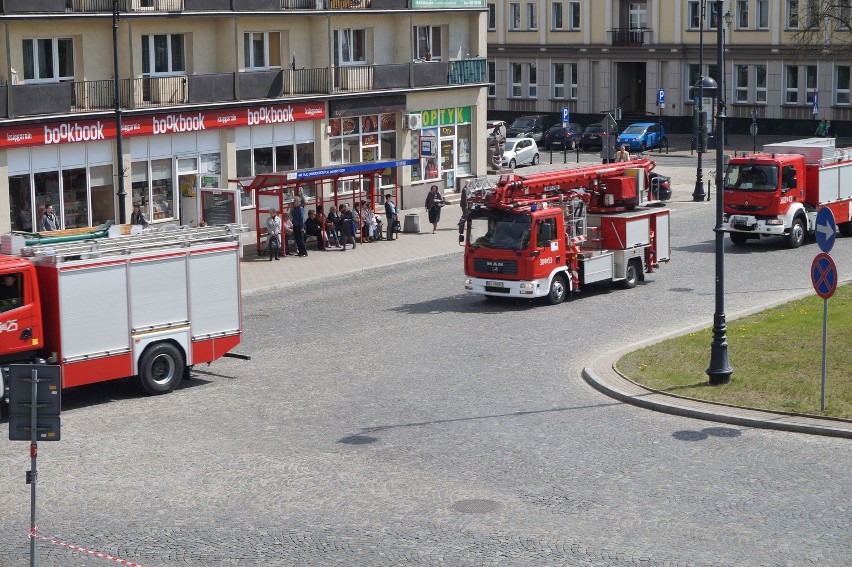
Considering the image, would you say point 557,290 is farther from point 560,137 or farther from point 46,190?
point 560,137

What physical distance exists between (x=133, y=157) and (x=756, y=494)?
89.3 feet

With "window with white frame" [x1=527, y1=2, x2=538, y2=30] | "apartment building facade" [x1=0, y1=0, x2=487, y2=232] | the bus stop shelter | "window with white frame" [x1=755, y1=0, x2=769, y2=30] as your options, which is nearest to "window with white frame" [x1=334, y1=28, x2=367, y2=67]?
"apartment building facade" [x1=0, y1=0, x2=487, y2=232]

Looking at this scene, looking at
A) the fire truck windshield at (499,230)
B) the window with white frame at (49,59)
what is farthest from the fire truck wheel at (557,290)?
the window with white frame at (49,59)

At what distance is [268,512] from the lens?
1717cm

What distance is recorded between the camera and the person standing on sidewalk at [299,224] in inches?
1571

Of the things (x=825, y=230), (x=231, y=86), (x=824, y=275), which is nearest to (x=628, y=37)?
(x=231, y=86)

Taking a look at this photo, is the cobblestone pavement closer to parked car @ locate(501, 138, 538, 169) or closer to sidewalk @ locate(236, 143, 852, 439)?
sidewalk @ locate(236, 143, 852, 439)

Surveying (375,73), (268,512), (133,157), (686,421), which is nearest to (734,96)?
(375,73)

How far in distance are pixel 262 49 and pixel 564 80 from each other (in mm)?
37833

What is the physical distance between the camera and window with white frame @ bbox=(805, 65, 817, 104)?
73.8 metres

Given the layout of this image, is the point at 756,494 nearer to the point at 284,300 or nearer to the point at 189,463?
the point at 189,463

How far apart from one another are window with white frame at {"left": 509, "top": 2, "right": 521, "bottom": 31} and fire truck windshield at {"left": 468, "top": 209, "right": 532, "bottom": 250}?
52.1m

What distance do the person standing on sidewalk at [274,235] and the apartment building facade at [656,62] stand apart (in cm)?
3723

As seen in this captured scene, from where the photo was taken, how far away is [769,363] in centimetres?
2434
